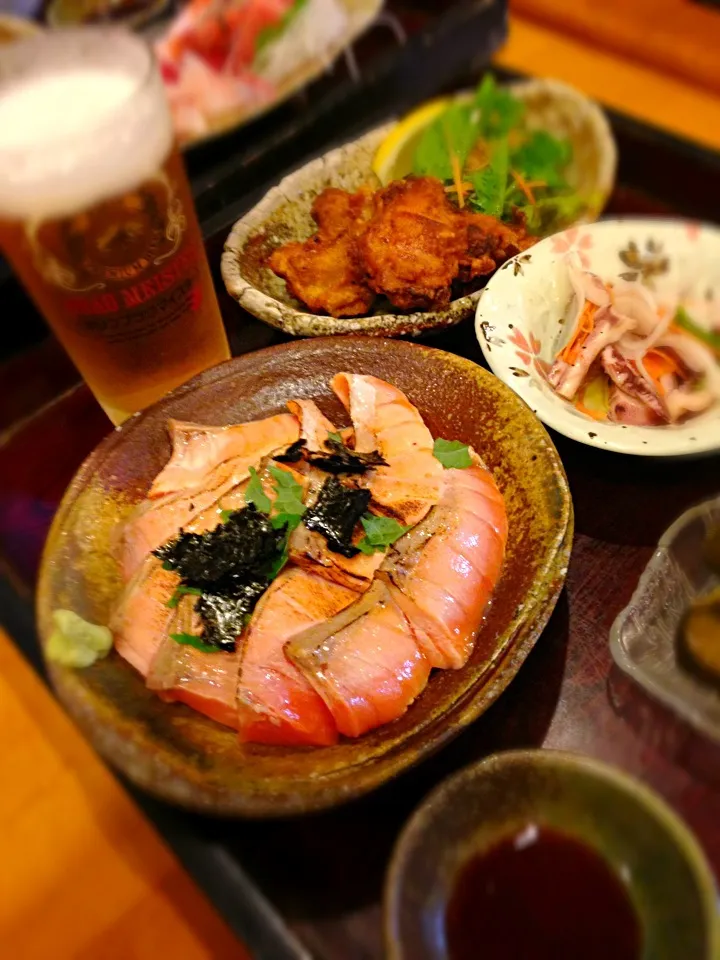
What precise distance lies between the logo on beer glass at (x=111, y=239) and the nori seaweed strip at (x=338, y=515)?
1.68 ft

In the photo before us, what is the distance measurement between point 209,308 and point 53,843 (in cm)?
103

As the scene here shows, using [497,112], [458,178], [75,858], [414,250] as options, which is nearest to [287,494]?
[414,250]

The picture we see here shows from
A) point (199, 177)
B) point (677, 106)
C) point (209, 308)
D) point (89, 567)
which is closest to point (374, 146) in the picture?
point (199, 177)

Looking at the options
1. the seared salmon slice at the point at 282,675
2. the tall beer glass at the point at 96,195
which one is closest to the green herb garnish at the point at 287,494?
the seared salmon slice at the point at 282,675

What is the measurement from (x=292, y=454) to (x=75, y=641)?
46 cm

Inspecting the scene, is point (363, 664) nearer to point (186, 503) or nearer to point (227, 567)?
point (227, 567)

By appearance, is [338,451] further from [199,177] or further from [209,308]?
[199,177]

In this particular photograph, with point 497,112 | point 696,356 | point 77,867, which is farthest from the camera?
point 497,112

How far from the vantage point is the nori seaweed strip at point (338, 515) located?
115 cm

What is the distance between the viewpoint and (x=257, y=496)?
1226mm

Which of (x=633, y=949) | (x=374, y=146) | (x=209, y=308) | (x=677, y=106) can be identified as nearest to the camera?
(x=633, y=949)

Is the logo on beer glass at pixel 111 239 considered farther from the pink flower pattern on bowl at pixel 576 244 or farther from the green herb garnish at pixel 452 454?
the pink flower pattern on bowl at pixel 576 244

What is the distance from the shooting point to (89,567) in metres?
1.20

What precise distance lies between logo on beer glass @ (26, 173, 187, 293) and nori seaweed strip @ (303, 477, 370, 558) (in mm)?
512
